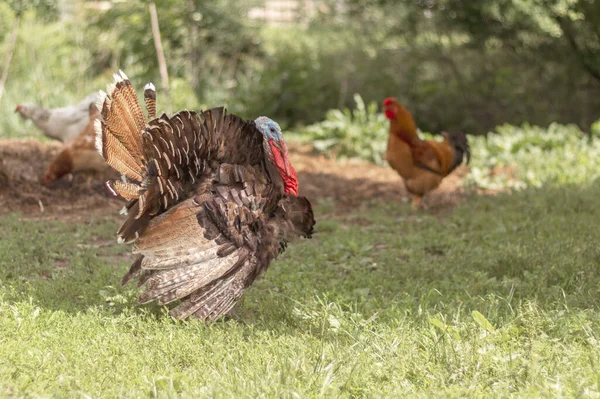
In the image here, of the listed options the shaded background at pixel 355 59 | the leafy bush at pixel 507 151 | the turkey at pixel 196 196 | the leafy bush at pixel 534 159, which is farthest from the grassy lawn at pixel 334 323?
the shaded background at pixel 355 59

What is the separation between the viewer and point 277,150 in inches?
190

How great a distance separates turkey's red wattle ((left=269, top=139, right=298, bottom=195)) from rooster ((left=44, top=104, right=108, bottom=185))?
4.12 meters

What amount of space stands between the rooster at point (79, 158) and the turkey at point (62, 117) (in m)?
0.45

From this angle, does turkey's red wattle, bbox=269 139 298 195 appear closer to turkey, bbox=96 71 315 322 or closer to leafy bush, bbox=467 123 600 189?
turkey, bbox=96 71 315 322

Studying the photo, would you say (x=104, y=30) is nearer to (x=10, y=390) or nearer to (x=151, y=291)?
(x=151, y=291)

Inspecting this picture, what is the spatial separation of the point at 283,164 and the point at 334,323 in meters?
1.08

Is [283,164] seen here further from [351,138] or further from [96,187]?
[351,138]

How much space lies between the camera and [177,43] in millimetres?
14484

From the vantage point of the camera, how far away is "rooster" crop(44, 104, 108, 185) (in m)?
8.43

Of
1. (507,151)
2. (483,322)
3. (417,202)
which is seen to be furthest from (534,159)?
(483,322)

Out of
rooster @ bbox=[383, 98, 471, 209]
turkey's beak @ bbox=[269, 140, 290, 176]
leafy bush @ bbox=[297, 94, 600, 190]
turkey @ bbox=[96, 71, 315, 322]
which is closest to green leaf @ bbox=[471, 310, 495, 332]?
turkey @ bbox=[96, 71, 315, 322]

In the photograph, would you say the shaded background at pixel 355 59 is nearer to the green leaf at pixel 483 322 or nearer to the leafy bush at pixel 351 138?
the leafy bush at pixel 351 138

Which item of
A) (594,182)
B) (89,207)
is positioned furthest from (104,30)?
(594,182)

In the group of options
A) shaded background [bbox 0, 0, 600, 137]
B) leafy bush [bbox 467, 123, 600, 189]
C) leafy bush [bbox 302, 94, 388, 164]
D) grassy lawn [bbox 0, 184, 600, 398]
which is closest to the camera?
grassy lawn [bbox 0, 184, 600, 398]
